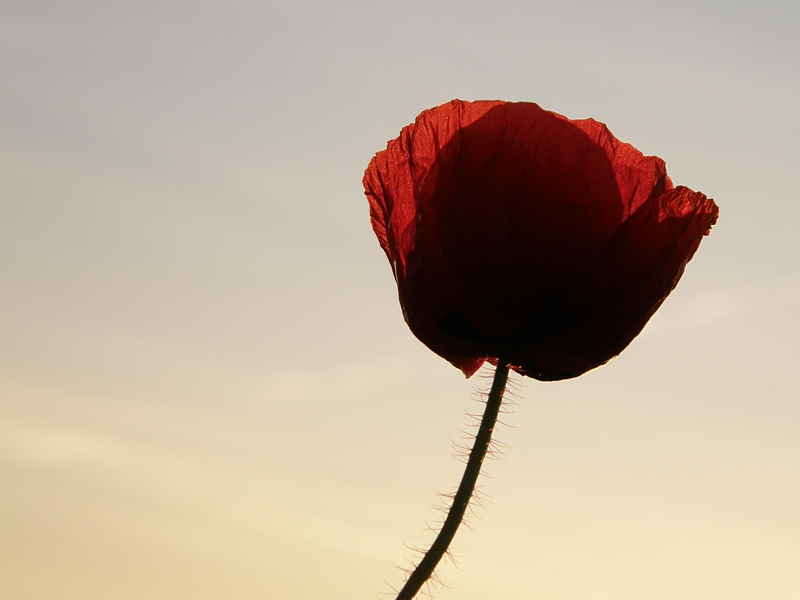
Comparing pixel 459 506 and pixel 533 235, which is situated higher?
pixel 533 235

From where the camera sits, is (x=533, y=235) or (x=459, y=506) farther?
(x=533, y=235)

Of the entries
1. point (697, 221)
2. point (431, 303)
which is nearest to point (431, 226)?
point (431, 303)

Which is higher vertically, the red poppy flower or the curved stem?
the red poppy flower

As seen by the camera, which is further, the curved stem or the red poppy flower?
the red poppy flower

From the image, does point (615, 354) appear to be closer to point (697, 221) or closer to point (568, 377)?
point (568, 377)
